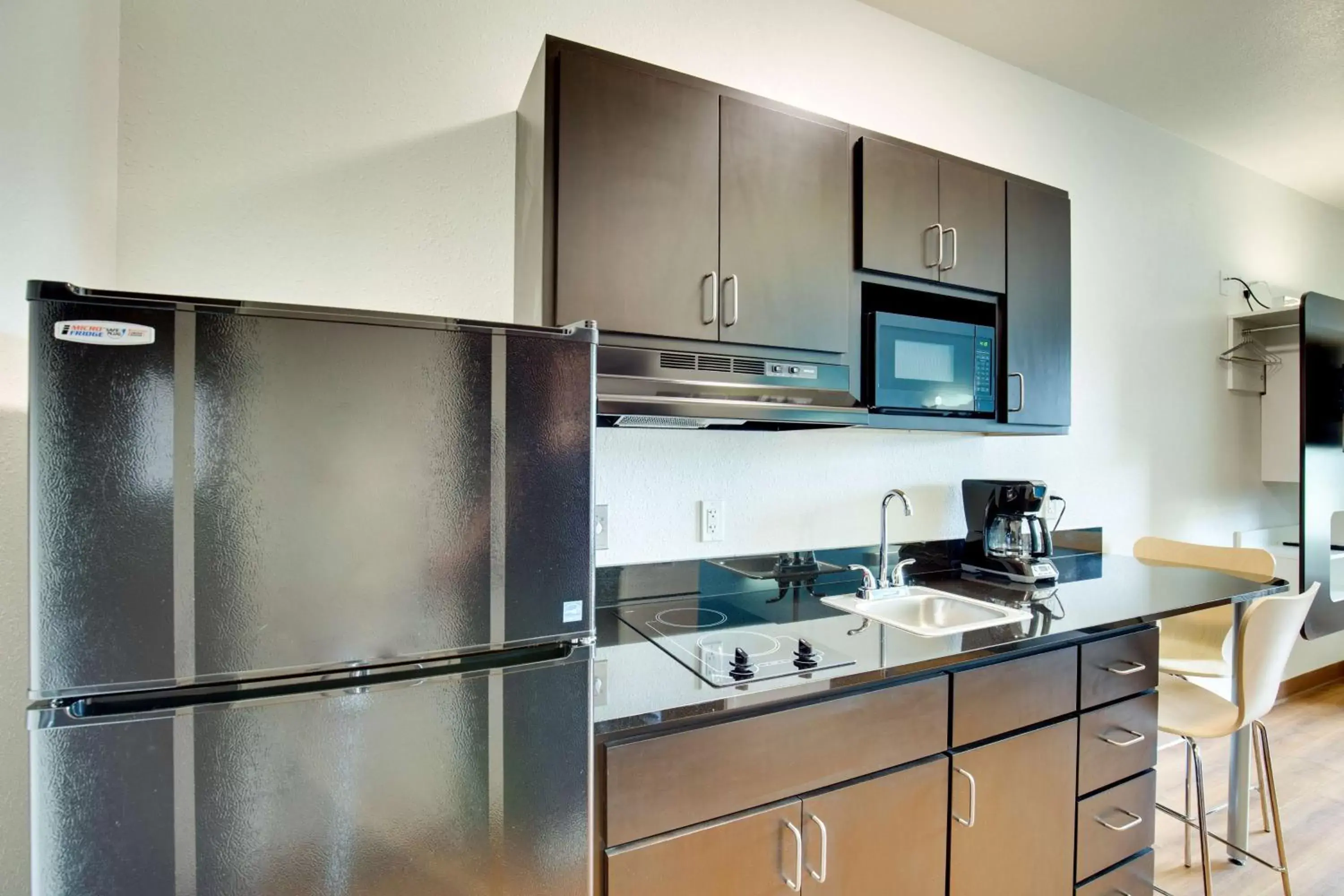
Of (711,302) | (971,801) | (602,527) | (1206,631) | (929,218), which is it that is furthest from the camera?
(1206,631)

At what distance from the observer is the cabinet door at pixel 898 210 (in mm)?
1719

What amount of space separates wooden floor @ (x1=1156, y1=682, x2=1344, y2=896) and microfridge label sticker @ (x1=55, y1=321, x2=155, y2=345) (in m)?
3.01

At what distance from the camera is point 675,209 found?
4.77 ft

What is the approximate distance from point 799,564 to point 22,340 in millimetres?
1879

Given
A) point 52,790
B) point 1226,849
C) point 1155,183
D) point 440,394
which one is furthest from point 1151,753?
point 1155,183

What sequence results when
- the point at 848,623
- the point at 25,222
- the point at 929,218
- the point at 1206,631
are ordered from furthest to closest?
the point at 1206,631
the point at 929,218
the point at 848,623
the point at 25,222

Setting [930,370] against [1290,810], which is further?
[1290,810]

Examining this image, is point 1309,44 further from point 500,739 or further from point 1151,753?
point 500,739

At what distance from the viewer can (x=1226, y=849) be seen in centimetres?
224

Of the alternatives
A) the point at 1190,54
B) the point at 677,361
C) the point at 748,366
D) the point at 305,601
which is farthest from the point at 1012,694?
the point at 1190,54

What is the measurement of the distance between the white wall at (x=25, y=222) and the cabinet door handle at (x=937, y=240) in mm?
1941

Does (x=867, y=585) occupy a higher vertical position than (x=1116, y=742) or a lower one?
higher

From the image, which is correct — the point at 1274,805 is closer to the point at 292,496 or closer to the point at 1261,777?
A: the point at 1261,777

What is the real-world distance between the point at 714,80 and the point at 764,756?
188 centimetres
